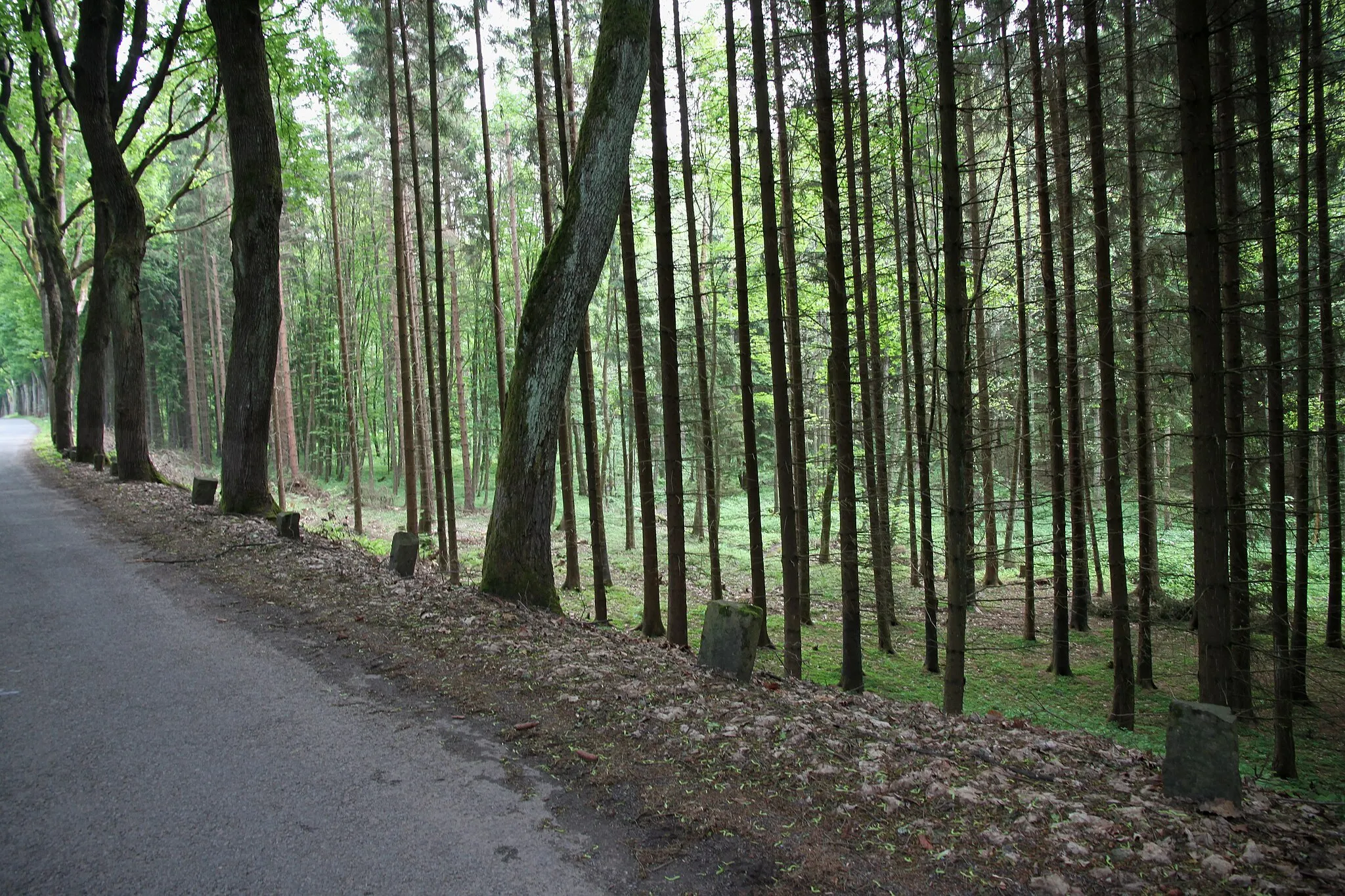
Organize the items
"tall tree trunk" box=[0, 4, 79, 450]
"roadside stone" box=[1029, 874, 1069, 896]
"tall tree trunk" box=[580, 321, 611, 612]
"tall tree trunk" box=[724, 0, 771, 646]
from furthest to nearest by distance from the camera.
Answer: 1. "tall tree trunk" box=[0, 4, 79, 450]
2. "tall tree trunk" box=[580, 321, 611, 612]
3. "tall tree trunk" box=[724, 0, 771, 646]
4. "roadside stone" box=[1029, 874, 1069, 896]

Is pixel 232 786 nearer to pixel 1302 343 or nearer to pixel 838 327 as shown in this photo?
pixel 838 327

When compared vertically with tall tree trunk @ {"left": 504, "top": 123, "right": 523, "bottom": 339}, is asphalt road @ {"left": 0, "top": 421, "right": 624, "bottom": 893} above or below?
below

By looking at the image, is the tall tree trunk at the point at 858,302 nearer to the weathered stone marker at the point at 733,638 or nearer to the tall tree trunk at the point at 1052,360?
the tall tree trunk at the point at 1052,360

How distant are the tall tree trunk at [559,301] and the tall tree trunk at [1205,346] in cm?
470

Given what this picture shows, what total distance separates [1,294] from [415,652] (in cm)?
4703

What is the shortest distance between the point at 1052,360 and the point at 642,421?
5386 millimetres

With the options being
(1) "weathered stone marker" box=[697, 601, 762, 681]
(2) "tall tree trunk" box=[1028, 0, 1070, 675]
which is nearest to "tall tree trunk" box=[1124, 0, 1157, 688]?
(2) "tall tree trunk" box=[1028, 0, 1070, 675]

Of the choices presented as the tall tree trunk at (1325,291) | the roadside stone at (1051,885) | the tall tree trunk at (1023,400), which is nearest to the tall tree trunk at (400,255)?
the tall tree trunk at (1023,400)

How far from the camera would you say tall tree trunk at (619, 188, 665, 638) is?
9.24 meters

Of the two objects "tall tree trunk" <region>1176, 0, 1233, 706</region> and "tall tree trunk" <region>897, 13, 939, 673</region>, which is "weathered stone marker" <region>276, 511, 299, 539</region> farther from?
"tall tree trunk" <region>1176, 0, 1233, 706</region>

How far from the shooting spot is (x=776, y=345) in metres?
8.20

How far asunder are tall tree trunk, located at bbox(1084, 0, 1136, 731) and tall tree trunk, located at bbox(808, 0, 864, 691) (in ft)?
8.61

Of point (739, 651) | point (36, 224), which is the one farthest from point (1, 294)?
point (739, 651)

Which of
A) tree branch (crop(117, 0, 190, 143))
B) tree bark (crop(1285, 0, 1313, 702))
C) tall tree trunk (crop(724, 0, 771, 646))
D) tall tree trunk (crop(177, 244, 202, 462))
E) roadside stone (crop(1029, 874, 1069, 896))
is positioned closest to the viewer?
roadside stone (crop(1029, 874, 1069, 896))
